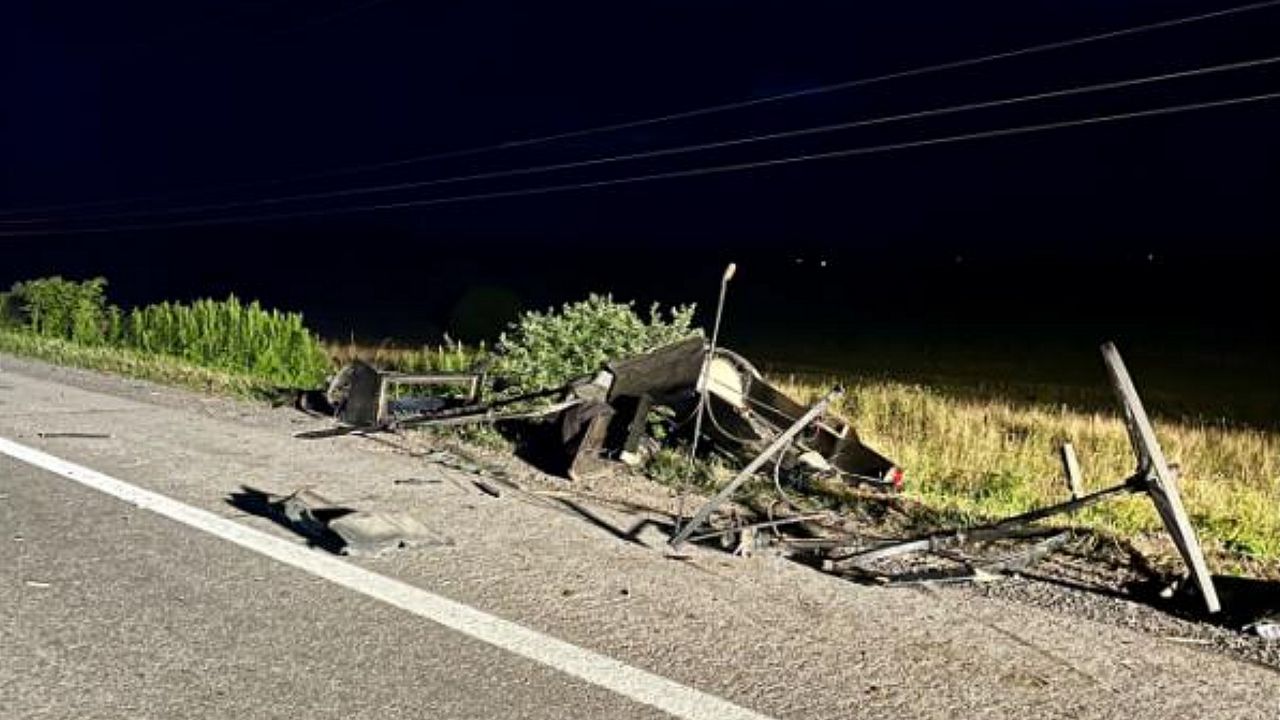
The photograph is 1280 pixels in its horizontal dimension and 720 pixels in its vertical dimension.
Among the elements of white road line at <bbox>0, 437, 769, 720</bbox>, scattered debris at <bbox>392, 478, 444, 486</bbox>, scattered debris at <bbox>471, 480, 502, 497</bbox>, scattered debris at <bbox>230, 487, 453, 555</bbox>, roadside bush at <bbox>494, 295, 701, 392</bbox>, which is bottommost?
white road line at <bbox>0, 437, 769, 720</bbox>

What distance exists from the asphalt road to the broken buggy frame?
41 cm

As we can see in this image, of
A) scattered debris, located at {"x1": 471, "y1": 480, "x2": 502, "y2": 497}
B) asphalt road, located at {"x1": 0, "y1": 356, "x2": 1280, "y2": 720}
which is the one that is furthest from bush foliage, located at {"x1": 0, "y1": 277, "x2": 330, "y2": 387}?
asphalt road, located at {"x1": 0, "y1": 356, "x2": 1280, "y2": 720}

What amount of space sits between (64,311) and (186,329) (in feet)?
11.3

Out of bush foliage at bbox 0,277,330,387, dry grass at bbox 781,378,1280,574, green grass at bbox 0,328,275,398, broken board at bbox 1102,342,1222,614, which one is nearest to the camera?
broken board at bbox 1102,342,1222,614

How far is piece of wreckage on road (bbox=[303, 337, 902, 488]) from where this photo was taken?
7660 millimetres

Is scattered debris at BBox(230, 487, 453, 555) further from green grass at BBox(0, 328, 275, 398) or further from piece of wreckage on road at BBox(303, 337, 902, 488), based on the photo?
green grass at BBox(0, 328, 275, 398)

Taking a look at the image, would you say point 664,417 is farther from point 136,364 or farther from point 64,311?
point 64,311

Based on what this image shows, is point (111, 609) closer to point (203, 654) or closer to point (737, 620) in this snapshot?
point (203, 654)

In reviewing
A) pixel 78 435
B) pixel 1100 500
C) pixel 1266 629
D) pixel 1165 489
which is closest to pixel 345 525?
pixel 1100 500

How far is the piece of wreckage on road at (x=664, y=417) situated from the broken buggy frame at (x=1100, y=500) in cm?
183

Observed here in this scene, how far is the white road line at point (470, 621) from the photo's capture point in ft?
12.4

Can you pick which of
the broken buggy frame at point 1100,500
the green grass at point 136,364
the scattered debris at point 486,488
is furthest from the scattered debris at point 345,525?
the green grass at point 136,364

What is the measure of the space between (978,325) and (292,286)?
103 ft

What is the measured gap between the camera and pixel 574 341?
1014cm
